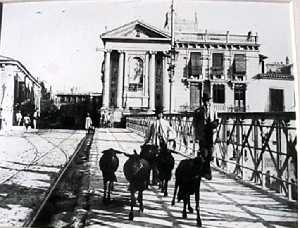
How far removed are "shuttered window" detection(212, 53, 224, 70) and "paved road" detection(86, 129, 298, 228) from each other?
612 millimetres

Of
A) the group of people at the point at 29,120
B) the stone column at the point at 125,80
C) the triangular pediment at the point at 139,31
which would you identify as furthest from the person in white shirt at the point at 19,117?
the triangular pediment at the point at 139,31

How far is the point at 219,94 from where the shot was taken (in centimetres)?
202

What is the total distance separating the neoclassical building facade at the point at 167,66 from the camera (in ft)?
6.73

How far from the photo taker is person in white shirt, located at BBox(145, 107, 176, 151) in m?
2.00

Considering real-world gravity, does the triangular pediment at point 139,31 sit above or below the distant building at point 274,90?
above

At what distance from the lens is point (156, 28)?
6.89 feet

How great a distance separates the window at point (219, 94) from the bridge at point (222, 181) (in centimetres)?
10

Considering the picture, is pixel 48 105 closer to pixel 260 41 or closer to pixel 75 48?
pixel 75 48

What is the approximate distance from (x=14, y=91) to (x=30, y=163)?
1.57ft

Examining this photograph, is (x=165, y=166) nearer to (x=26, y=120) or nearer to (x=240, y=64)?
(x=240, y=64)

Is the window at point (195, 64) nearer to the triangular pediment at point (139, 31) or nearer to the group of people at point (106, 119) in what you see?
the triangular pediment at point (139, 31)

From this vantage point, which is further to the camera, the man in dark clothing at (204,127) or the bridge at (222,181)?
the man in dark clothing at (204,127)

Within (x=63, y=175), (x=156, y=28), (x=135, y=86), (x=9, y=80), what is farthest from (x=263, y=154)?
(x=9, y=80)

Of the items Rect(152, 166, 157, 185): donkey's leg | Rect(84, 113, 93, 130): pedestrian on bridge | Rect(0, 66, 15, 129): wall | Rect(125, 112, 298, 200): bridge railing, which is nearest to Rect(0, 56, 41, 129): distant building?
Rect(0, 66, 15, 129): wall
